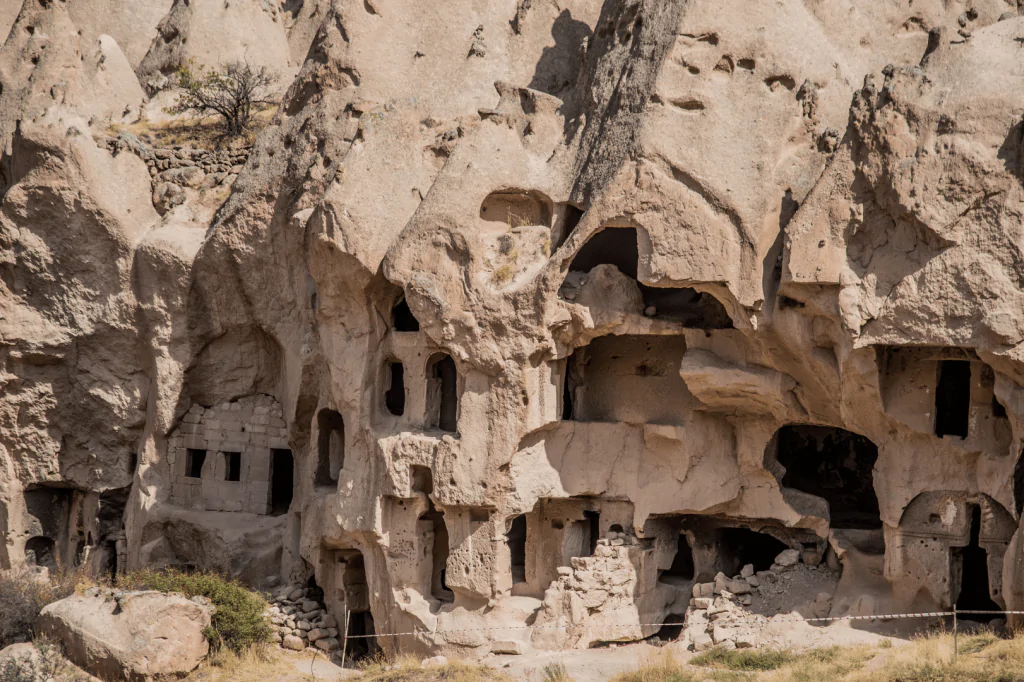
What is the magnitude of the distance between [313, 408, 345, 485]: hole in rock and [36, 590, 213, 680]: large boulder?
3.03m

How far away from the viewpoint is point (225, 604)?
1736cm

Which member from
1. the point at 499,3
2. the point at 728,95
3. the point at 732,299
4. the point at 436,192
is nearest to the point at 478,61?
the point at 499,3

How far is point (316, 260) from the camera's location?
17.8 m

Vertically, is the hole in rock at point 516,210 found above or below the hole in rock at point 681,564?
above

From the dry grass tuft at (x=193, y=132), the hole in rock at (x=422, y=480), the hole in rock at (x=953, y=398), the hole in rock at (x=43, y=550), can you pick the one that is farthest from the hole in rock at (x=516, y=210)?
the hole in rock at (x=43, y=550)

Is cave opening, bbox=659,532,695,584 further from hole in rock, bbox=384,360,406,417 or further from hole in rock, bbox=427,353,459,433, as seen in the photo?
hole in rock, bbox=384,360,406,417

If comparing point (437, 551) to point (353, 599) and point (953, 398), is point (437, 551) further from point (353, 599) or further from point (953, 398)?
point (953, 398)

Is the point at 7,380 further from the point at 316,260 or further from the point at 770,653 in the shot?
the point at 770,653

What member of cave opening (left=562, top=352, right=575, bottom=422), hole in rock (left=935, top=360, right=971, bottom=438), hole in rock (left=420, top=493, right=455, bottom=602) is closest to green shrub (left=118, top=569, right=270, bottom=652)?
hole in rock (left=420, top=493, right=455, bottom=602)

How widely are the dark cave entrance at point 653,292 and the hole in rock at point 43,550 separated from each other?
Answer: 11298 mm

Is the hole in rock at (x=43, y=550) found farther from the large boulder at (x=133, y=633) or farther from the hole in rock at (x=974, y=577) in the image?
the hole in rock at (x=974, y=577)

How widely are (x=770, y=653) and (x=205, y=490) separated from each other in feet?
33.2

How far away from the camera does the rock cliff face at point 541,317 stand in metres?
14.6

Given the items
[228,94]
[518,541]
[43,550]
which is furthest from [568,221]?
[43,550]
